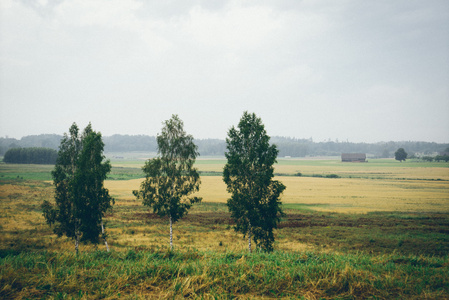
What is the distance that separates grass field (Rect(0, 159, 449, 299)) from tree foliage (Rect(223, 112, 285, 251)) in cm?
240

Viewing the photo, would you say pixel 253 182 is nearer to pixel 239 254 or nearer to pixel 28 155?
pixel 239 254

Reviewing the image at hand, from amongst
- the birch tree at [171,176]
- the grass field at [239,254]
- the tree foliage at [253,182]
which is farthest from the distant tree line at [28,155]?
the tree foliage at [253,182]

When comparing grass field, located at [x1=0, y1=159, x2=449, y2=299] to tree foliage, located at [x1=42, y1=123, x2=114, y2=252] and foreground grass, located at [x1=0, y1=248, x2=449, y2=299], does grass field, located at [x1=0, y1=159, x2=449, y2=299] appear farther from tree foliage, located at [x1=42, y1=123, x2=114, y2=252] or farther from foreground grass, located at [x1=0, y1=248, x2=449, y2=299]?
tree foliage, located at [x1=42, y1=123, x2=114, y2=252]

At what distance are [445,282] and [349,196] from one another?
62305mm

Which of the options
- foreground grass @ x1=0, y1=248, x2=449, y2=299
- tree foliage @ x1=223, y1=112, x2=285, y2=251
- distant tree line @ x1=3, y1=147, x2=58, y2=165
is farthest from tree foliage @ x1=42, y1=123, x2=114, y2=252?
distant tree line @ x1=3, y1=147, x2=58, y2=165

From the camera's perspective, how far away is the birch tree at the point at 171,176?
23.3 m

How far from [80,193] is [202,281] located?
17.4 meters

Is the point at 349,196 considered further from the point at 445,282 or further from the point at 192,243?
the point at 445,282

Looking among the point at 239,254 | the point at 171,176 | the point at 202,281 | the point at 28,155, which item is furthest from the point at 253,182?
the point at 28,155

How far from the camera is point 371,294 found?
5.52 meters

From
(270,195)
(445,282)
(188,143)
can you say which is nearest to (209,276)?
(445,282)

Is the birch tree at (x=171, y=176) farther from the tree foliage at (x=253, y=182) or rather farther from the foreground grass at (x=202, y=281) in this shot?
the foreground grass at (x=202, y=281)

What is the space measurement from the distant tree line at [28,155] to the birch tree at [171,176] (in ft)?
570

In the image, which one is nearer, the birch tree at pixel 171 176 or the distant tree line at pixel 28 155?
the birch tree at pixel 171 176
